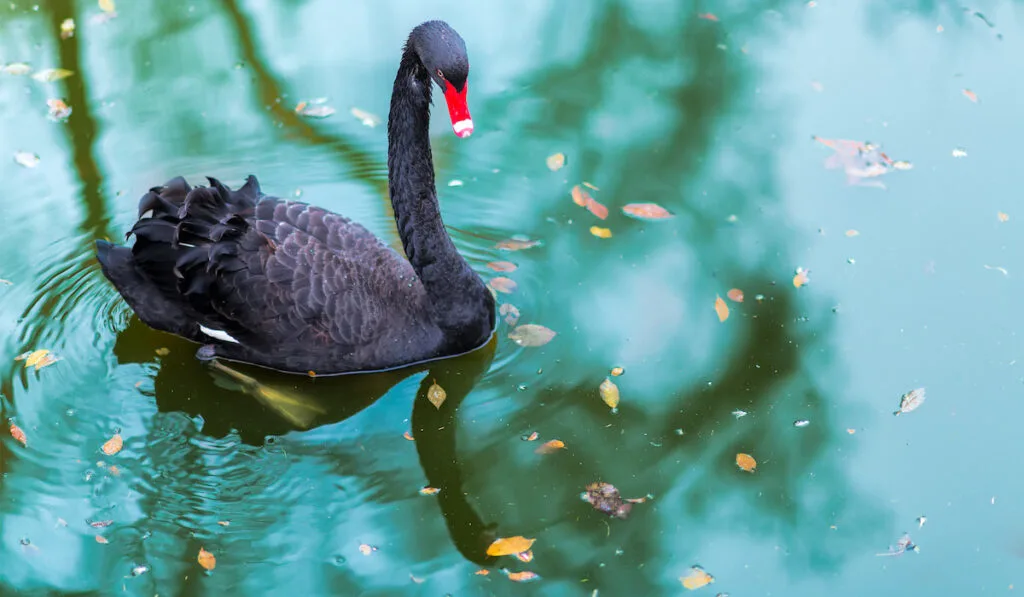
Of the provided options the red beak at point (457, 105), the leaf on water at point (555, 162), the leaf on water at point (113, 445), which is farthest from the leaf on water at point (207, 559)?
the leaf on water at point (555, 162)

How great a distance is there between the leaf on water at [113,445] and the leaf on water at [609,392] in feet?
6.72

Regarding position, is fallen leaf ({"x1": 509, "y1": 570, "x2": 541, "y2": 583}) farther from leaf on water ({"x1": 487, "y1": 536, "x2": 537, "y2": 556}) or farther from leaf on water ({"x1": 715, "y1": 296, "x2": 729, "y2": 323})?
leaf on water ({"x1": 715, "y1": 296, "x2": 729, "y2": 323})

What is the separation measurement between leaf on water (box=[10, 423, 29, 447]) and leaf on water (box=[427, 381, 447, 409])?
1.69 metres

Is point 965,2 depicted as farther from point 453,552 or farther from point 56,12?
point 56,12

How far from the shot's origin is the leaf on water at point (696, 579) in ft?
12.6

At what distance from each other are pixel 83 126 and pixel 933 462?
191 inches

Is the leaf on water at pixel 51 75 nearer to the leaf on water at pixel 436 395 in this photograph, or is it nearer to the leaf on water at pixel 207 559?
the leaf on water at pixel 436 395

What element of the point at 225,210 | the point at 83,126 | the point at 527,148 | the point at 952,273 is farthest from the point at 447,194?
the point at 952,273

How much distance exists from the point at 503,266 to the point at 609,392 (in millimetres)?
971

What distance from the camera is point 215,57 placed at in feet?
21.2

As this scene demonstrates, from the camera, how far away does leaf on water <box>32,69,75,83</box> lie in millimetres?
6102

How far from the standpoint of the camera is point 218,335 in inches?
177

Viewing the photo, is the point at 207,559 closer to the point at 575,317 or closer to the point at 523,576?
the point at 523,576

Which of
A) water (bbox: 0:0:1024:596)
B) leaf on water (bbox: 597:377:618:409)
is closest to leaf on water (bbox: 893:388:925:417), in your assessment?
water (bbox: 0:0:1024:596)
